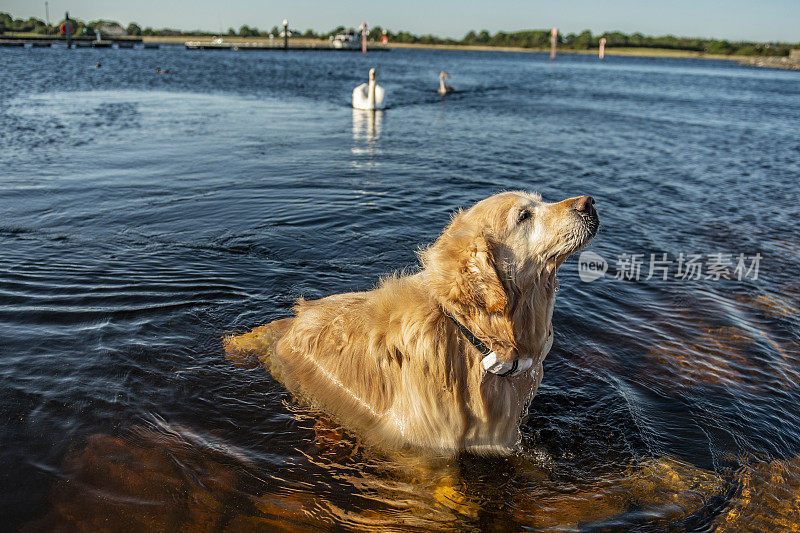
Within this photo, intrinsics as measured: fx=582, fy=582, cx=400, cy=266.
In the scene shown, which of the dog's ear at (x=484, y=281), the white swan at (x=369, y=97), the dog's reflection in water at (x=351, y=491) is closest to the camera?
the dog's reflection in water at (x=351, y=491)

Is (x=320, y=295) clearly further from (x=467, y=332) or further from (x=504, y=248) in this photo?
(x=504, y=248)

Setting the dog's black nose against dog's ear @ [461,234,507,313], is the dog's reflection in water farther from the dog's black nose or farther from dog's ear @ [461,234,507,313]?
the dog's black nose

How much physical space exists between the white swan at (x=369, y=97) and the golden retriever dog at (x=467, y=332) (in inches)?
1024

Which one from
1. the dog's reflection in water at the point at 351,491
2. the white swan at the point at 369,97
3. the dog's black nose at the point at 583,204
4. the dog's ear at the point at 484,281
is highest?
the white swan at the point at 369,97

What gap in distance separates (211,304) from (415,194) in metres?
7.29

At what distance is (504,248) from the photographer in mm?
4898

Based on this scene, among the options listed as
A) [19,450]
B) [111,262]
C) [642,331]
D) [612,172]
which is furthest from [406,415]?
[612,172]

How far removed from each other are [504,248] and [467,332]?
0.77m

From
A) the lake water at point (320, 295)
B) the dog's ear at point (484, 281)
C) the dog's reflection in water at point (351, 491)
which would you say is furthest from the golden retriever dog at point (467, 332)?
the lake water at point (320, 295)

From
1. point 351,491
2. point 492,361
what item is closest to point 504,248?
point 492,361

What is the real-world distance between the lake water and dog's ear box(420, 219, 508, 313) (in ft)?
5.28

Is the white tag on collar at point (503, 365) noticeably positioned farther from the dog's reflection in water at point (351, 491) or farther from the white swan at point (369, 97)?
the white swan at point (369, 97)

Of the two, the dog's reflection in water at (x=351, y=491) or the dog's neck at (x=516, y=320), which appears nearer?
the dog's reflection in water at (x=351, y=491)

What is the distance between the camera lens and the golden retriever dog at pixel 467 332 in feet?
15.6
